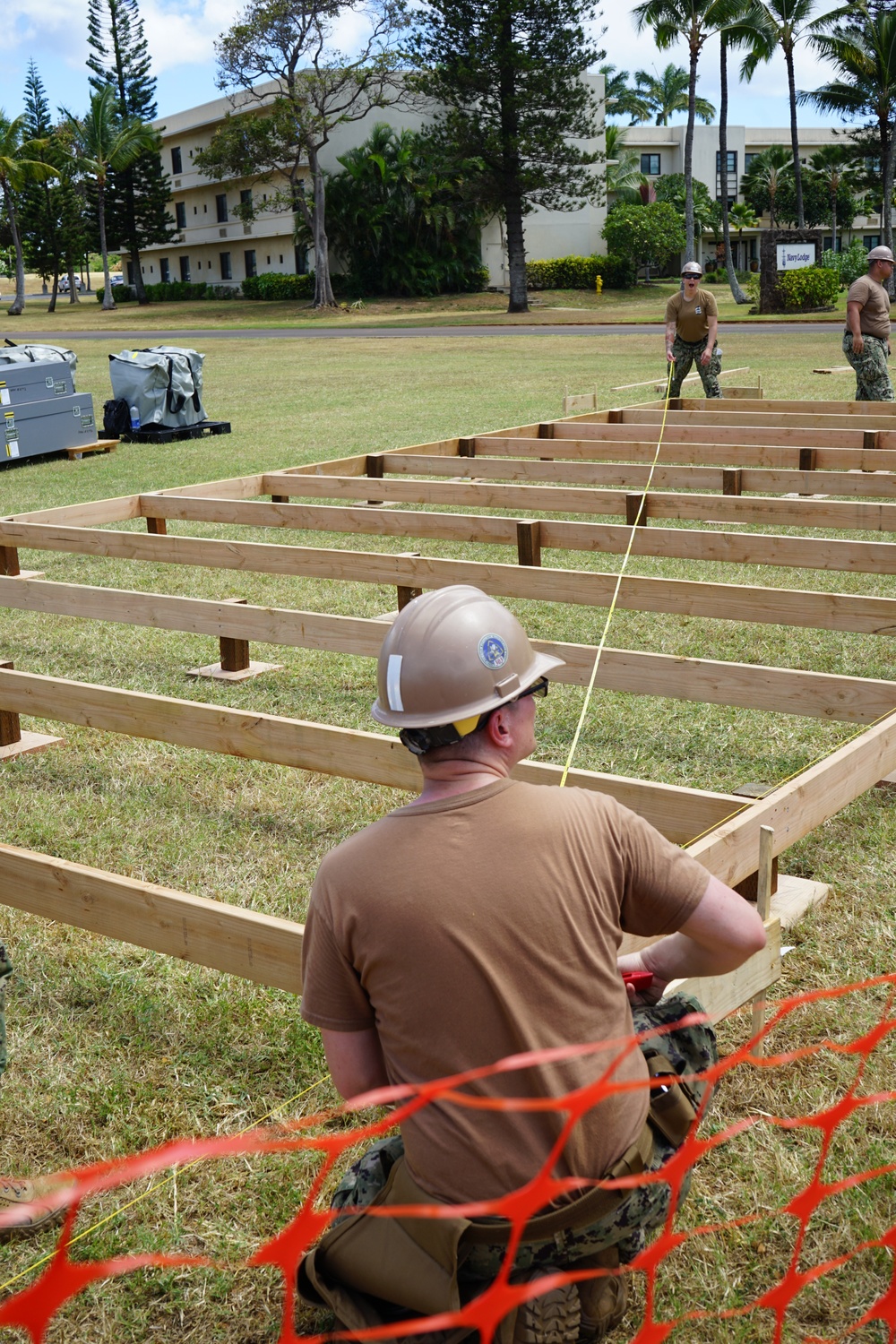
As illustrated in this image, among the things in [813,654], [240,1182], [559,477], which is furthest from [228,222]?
[240,1182]

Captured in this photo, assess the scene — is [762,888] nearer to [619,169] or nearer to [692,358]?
[692,358]

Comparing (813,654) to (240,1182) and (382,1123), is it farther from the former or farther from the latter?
(382,1123)

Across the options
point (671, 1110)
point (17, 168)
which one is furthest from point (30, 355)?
point (17, 168)

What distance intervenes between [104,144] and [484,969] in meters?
63.2

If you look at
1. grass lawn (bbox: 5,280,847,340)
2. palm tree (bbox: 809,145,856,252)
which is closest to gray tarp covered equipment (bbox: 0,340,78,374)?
grass lawn (bbox: 5,280,847,340)

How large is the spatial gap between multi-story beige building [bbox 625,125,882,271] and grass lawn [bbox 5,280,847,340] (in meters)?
15.7

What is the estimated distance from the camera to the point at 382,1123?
193 centimetres

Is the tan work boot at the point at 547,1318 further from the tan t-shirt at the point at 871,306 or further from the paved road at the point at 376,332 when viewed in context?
the paved road at the point at 376,332

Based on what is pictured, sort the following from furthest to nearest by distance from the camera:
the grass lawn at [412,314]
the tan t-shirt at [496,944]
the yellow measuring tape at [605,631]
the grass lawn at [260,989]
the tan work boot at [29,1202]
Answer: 1. the grass lawn at [412,314]
2. the yellow measuring tape at [605,631]
3. the tan work boot at [29,1202]
4. the grass lawn at [260,989]
5. the tan t-shirt at [496,944]

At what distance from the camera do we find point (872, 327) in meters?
→ 12.4

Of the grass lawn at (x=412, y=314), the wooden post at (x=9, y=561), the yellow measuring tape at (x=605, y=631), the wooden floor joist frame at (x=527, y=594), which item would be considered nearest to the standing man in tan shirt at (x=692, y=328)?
the wooden floor joist frame at (x=527, y=594)

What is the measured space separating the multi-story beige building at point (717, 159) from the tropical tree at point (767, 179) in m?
2.28

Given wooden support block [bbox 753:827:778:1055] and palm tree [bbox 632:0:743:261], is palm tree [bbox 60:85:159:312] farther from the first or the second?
wooden support block [bbox 753:827:778:1055]

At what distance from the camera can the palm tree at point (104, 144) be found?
185 ft
